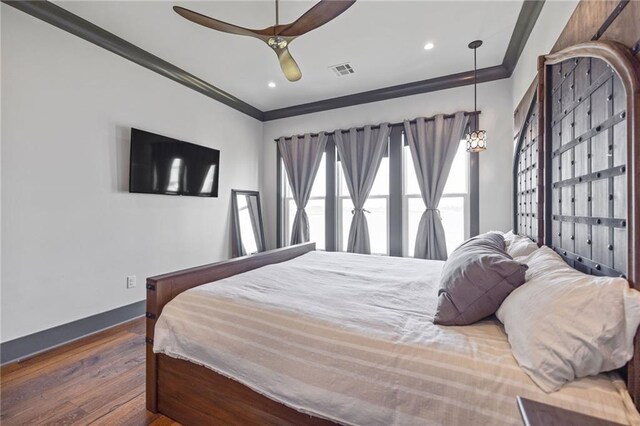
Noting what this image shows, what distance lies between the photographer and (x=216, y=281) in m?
1.88

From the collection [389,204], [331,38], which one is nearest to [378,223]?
[389,204]

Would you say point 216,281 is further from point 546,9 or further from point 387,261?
point 546,9

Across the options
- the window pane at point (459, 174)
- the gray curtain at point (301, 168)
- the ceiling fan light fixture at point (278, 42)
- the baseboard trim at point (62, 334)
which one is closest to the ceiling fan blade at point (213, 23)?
the ceiling fan light fixture at point (278, 42)

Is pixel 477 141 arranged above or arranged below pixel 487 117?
below

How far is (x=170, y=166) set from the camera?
10.7 ft

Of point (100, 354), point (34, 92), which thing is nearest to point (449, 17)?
point (34, 92)

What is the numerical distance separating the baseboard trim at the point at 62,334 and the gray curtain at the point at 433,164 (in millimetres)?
3515

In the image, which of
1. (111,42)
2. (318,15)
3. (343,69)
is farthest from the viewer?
(343,69)

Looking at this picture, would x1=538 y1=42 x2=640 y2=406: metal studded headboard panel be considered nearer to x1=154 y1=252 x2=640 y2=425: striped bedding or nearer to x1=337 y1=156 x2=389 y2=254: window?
x1=154 y1=252 x2=640 y2=425: striped bedding

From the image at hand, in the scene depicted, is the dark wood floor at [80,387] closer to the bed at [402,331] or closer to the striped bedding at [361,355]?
the bed at [402,331]

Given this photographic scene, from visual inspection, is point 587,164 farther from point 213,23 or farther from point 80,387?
point 80,387

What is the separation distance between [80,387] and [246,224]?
2.86 meters

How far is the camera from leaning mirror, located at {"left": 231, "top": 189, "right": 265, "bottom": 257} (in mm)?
4277

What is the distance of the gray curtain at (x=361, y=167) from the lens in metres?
3.97
